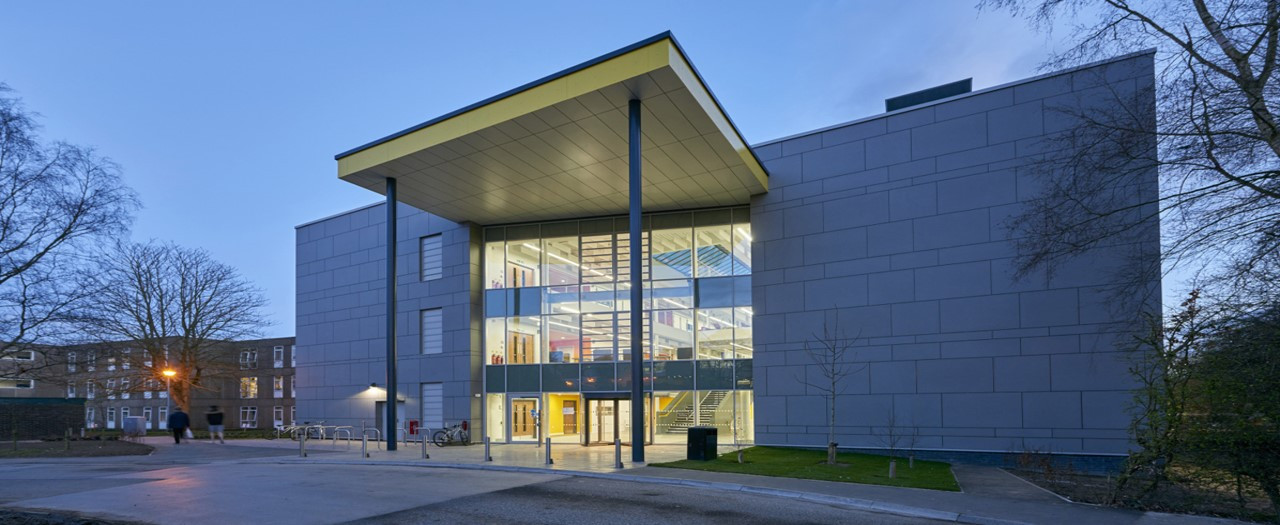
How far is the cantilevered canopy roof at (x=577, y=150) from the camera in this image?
16594 millimetres

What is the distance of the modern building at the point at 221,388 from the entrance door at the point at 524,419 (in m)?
18.1

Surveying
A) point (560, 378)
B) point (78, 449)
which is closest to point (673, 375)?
point (560, 378)

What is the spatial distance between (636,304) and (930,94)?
36.2ft

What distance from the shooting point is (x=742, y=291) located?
23719 mm

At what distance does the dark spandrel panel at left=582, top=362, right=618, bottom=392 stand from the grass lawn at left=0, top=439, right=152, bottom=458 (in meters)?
13.3

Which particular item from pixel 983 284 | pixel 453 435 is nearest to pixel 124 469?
pixel 453 435

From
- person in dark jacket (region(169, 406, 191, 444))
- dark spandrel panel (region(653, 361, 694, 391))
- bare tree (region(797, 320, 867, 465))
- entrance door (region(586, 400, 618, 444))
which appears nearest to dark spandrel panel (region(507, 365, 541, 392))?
A: entrance door (region(586, 400, 618, 444))

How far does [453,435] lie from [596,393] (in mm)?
5079

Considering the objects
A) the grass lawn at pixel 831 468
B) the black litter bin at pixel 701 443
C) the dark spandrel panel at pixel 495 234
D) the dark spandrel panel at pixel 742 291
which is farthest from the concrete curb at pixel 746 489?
the dark spandrel panel at pixel 495 234

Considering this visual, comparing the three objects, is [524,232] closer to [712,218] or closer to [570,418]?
[570,418]

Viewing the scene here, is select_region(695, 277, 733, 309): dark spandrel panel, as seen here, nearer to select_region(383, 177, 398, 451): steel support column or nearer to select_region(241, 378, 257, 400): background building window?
select_region(383, 177, 398, 451): steel support column

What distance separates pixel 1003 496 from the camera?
43.4ft

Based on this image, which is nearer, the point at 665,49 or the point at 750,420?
the point at 665,49

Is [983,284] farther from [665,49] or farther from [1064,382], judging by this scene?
[665,49]
